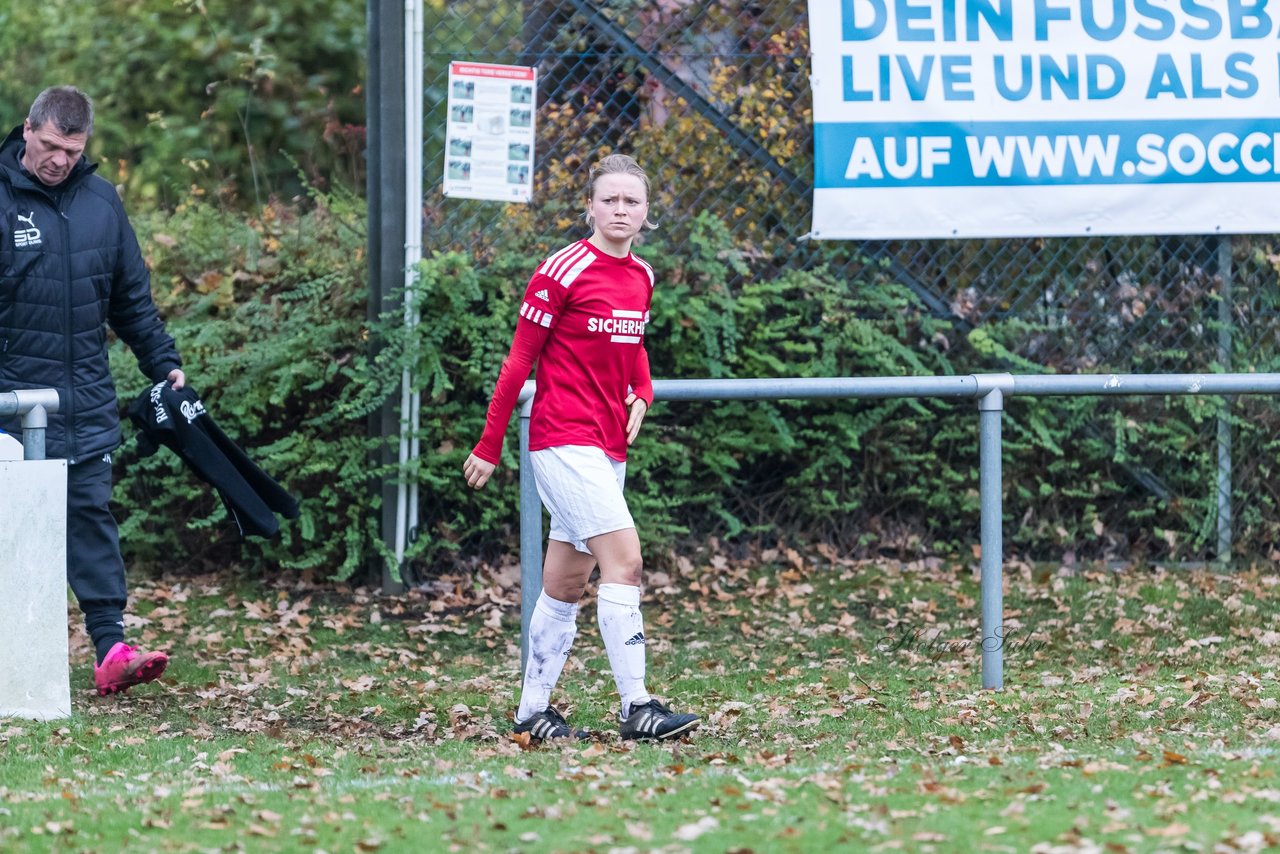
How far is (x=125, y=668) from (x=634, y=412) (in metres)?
2.05

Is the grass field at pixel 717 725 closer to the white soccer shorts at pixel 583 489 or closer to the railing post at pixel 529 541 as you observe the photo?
the railing post at pixel 529 541

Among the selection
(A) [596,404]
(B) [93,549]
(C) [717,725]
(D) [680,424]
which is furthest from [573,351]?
(D) [680,424]

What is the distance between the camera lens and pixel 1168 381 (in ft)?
19.9

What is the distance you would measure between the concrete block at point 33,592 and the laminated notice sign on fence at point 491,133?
285 cm

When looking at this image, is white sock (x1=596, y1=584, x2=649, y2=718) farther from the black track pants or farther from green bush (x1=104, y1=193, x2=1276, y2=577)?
green bush (x1=104, y1=193, x2=1276, y2=577)

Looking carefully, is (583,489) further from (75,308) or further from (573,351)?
(75,308)

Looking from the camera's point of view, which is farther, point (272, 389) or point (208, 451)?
point (272, 389)

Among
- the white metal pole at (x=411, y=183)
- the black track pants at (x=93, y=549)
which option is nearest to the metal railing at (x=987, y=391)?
the black track pants at (x=93, y=549)

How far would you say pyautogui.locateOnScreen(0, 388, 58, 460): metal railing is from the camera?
5.55 metres

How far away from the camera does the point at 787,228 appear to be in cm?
833

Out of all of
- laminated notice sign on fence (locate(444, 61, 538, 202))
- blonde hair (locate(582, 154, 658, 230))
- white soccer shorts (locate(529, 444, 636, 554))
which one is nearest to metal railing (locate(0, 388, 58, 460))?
white soccer shorts (locate(529, 444, 636, 554))

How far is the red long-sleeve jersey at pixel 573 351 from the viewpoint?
204 inches

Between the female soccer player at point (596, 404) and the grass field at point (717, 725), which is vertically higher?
the female soccer player at point (596, 404)

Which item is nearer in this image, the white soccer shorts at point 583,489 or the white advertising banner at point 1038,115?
the white soccer shorts at point 583,489
